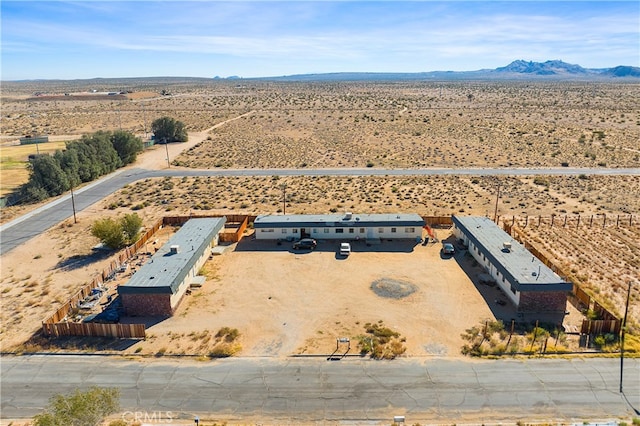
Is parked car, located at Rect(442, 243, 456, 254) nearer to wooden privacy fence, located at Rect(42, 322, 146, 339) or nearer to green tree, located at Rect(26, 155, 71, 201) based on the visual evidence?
wooden privacy fence, located at Rect(42, 322, 146, 339)

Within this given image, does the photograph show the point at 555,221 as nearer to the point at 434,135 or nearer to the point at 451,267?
the point at 451,267

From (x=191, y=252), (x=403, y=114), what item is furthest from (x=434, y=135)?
(x=191, y=252)

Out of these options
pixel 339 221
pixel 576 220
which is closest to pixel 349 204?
pixel 339 221
